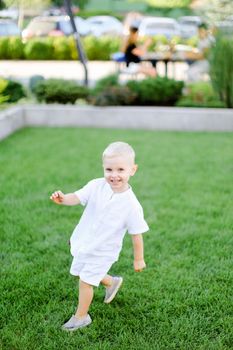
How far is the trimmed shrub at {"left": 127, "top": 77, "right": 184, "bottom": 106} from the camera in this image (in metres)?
10.5

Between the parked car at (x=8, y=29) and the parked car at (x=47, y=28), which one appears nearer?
the parked car at (x=8, y=29)

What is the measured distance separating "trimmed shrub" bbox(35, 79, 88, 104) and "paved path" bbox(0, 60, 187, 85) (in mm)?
8788

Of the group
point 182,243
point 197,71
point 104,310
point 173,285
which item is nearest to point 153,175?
point 182,243

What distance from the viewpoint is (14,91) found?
1095 centimetres

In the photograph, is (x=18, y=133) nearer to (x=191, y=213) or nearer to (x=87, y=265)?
(x=191, y=213)

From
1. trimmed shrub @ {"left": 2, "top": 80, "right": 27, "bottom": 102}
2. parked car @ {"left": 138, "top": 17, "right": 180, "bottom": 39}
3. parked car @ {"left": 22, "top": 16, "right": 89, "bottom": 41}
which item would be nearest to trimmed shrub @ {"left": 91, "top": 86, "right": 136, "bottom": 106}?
trimmed shrub @ {"left": 2, "top": 80, "right": 27, "bottom": 102}

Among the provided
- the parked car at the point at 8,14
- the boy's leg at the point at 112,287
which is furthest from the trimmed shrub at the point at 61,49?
the boy's leg at the point at 112,287

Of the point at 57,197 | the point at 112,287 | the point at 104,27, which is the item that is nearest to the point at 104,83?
the point at 112,287

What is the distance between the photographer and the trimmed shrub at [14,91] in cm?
1075

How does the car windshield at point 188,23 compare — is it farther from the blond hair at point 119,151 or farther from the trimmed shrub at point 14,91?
the blond hair at point 119,151

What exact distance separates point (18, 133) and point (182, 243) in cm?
530

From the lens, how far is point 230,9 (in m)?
12.5

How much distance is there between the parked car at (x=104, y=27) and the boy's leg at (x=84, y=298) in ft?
→ 95.7

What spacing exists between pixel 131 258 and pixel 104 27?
98.0 feet
